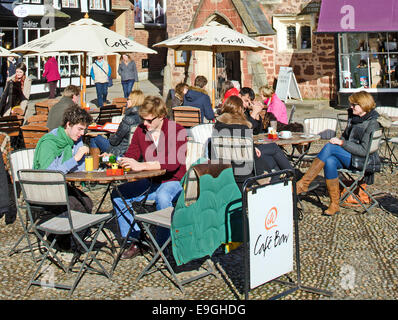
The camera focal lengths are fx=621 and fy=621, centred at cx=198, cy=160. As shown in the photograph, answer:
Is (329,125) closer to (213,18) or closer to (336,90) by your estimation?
(336,90)

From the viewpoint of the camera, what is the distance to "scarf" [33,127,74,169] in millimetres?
6326

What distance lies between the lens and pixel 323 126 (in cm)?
980

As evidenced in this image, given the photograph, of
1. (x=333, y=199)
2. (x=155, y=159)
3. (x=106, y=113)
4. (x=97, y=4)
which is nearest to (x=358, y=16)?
(x=106, y=113)

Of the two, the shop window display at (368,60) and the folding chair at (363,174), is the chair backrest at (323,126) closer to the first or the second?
the folding chair at (363,174)

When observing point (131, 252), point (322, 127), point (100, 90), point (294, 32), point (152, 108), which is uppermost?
point (294, 32)

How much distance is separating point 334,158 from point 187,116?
172 inches

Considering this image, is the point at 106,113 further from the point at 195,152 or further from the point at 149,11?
the point at 149,11

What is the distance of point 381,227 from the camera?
7309 millimetres

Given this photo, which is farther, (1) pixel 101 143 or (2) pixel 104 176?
(1) pixel 101 143

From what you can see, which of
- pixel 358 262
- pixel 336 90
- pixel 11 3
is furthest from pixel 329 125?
pixel 11 3

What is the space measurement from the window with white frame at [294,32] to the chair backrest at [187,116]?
10.7 meters

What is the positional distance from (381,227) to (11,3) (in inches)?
818

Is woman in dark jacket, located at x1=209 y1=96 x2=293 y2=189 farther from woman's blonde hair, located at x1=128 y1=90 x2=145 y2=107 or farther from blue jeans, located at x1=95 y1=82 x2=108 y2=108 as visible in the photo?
blue jeans, located at x1=95 y1=82 x2=108 y2=108

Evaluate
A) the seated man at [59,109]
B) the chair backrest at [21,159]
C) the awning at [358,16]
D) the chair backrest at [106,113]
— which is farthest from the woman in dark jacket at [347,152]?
the awning at [358,16]
